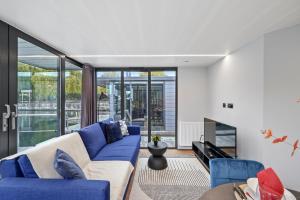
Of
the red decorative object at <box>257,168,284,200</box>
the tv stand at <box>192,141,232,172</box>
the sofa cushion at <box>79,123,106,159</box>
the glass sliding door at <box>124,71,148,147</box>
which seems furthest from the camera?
the glass sliding door at <box>124,71,148,147</box>

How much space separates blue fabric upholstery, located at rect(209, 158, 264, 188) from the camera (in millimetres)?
1566

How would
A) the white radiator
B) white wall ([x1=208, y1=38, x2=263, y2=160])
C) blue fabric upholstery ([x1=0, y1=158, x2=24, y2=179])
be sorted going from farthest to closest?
the white radiator → white wall ([x1=208, y1=38, x2=263, y2=160]) → blue fabric upholstery ([x1=0, y1=158, x2=24, y2=179])

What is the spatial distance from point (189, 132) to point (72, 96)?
3149 millimetres

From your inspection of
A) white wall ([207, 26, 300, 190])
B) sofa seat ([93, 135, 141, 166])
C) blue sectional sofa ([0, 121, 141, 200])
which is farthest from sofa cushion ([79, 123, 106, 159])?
white wall ([207, 26, 300, 190])

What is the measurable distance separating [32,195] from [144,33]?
2248mm

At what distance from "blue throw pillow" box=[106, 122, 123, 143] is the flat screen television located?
196cm

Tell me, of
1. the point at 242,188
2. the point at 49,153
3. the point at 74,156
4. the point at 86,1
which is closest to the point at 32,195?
the point at 49,153

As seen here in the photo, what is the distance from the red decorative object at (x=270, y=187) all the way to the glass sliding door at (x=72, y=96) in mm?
3742

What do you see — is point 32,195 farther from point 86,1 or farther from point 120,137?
point 120,137

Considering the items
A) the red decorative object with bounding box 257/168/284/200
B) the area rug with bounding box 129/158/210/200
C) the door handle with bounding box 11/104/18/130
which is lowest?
the area rug with bounding box 129/158/210/200

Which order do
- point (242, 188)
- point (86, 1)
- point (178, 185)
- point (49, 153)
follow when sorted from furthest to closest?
point (178, 185) < point (49, 153) < point (86, 1) < point (242, 188)

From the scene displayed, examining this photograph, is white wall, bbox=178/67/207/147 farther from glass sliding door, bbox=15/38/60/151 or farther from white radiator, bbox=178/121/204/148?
glass sliding door, bbox=15/38/60/151

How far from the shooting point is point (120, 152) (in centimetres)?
299

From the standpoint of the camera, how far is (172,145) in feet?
17.1
